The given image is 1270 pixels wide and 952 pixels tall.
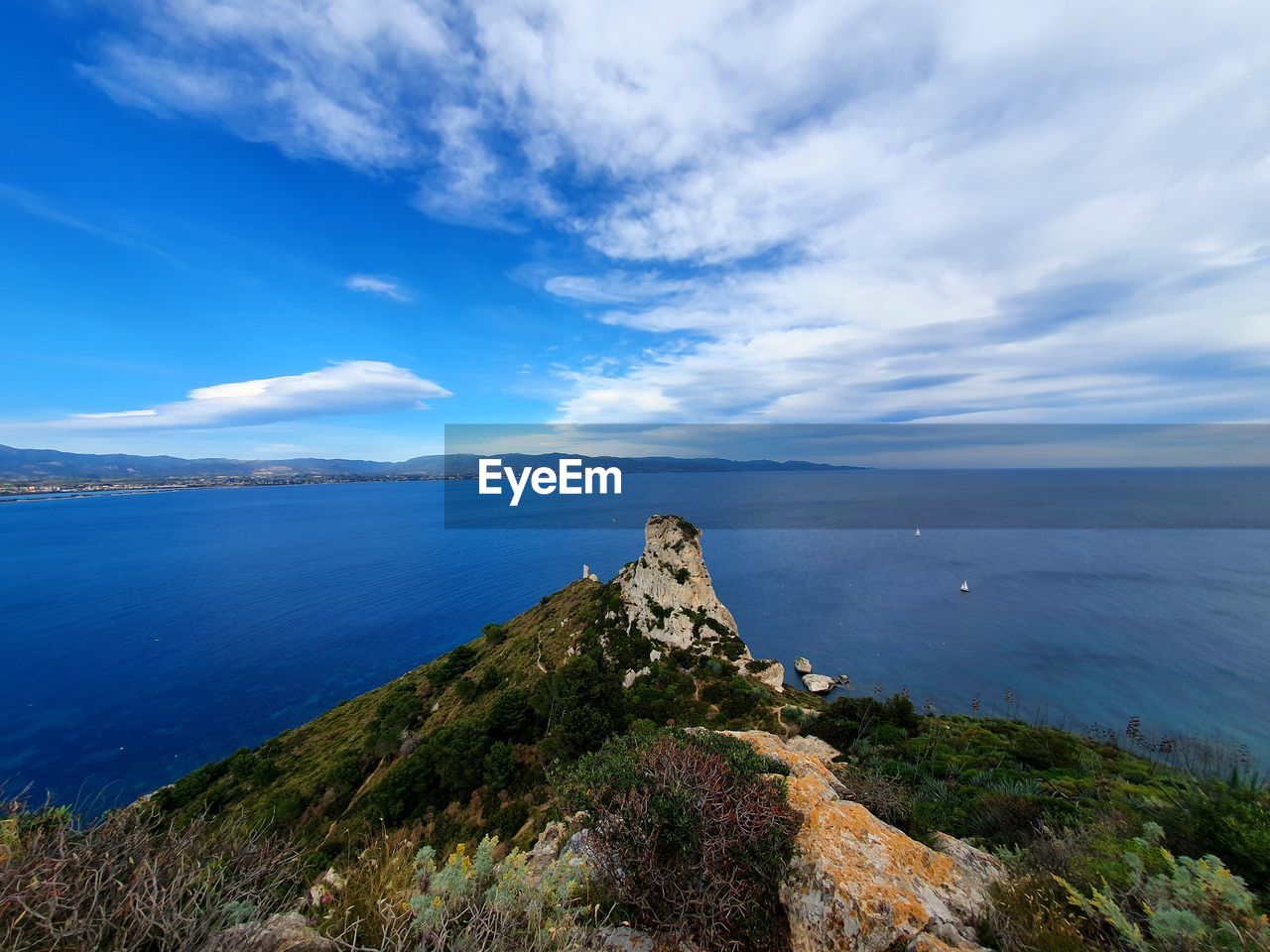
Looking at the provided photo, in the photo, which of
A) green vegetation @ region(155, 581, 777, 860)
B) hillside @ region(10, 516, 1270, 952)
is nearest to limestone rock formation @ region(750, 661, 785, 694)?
green vegetation @ region(155, 581, 777, 860)

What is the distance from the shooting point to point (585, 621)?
37.7 meters

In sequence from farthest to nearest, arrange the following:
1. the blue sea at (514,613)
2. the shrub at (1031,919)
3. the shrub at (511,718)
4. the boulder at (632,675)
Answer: the blue sea at (514,613) → the boulder at (632,675) → the shrub at (511,718) → the shrub at (1031,919)

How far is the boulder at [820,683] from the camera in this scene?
4281cm

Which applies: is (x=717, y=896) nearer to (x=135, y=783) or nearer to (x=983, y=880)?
(x=983, y=880)

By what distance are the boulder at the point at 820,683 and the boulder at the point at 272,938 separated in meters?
45.7

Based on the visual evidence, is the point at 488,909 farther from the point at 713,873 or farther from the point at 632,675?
the point at 632,675

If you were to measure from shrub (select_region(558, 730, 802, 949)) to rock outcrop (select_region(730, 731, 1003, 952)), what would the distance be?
422 mm

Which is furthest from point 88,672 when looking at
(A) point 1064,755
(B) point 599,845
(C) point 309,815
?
(A) point 1064,755

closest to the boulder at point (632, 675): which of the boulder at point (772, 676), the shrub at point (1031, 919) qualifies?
the boulder at point (772, 676)

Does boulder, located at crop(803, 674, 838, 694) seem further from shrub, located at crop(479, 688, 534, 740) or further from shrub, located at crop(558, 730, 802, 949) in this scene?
shrub, located at crop(558, 730, 802, 949)

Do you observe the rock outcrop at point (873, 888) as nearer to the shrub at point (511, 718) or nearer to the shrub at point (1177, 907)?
the shrub at point (1177, 907)

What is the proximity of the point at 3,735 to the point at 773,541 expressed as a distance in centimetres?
10905

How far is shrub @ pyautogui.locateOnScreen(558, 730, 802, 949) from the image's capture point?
23.0 feet

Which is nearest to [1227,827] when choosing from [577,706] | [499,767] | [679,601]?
[577,706]
